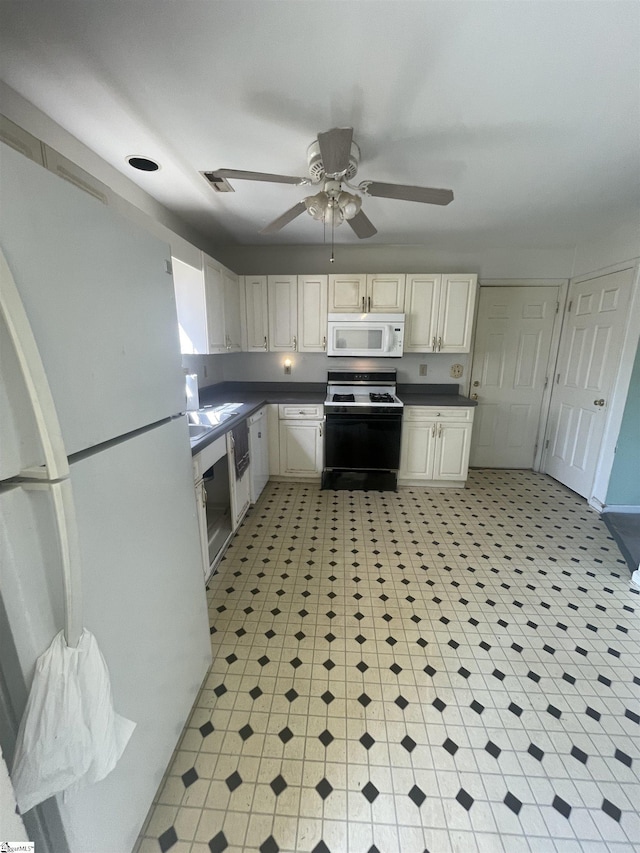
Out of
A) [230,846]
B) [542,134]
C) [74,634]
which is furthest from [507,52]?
[230,846]

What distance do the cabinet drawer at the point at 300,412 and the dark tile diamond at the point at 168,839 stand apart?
265cm

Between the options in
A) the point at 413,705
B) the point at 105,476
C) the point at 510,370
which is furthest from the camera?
the point at 510,370

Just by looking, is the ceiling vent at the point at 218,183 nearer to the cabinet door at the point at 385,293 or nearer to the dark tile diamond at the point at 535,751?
the cabinet door at the point at 385,293

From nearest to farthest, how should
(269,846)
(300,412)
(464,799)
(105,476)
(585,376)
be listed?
(105,476) → (269,846) → (464,799) → (585,376) → (300,412)

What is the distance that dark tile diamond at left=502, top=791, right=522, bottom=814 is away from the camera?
3.41 feet

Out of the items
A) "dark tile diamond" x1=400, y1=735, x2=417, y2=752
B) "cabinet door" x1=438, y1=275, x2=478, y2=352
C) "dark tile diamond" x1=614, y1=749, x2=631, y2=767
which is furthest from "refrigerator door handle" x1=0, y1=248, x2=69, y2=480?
"cabinet door" x1=438, y1=275, x2=478, y2=352

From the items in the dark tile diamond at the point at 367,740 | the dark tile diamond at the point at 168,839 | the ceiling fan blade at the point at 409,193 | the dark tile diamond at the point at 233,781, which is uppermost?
the ceiling fan blade at the point at 409,193

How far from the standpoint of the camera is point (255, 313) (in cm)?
339

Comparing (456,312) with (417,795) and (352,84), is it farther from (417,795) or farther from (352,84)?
(417,795)

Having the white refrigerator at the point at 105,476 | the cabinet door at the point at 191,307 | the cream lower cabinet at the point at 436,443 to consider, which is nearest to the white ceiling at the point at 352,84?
the cabinet door at the point at 191,307

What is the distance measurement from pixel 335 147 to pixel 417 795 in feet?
7.65

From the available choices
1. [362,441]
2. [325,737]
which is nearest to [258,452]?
[362,441]

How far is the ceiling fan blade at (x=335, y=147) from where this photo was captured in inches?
46.5

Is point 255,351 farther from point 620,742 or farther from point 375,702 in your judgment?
point 620,742
